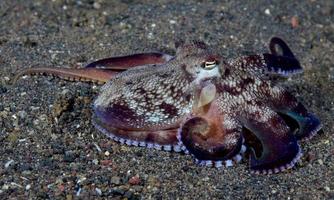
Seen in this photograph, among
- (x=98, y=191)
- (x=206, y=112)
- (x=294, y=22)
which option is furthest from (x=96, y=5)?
(x=98, y=191)

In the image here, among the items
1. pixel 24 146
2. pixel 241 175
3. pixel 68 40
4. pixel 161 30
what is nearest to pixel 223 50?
pixel 161 30

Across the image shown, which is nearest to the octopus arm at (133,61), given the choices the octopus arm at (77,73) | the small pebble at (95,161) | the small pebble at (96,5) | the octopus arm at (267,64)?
the octopus arm at (77,73)

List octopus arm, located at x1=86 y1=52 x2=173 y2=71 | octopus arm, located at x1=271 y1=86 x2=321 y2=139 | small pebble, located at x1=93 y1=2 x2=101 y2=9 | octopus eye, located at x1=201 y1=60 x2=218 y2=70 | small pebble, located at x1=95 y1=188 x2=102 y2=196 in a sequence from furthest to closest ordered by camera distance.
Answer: small pebble, located at x1=93 y1=2 x2=101 y2=9, octopus arm, located at x1=86 y1=52 x2=173 y2=71, octopus arm, located at x1=271 y1=86 x2=321 y2=139, octopus eye, located at x1=201 y1=60 x2=218 y2=70, small pebble, located at x1=95 y1=188 x2=102 y2=196

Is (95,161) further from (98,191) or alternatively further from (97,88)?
(97,88)

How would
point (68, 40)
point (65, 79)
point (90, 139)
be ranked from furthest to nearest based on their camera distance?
point (68, 40)
point (65, 79)
point (90, 139)

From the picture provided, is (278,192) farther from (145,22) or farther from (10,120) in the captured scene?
(145,22)

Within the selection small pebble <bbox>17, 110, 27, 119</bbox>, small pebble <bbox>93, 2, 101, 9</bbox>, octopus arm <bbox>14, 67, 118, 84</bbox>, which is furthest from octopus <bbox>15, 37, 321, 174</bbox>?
small pebble <bbox>93, 2, 101, 9</bbox>

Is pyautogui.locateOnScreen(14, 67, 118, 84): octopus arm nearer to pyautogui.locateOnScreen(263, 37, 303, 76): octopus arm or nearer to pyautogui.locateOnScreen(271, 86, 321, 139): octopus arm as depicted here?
pyautogui.locateOnScreen(263, 37, 303, 76): octopus arm

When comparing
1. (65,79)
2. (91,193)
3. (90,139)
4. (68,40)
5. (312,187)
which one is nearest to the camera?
(91,193)
